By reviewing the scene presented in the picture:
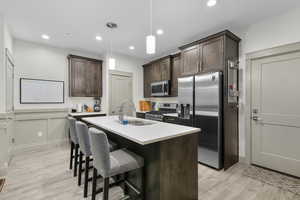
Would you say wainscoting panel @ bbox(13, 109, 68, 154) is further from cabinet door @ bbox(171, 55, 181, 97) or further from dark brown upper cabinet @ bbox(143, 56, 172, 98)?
cabinet door @ bbox(171, 55, 181, 97)

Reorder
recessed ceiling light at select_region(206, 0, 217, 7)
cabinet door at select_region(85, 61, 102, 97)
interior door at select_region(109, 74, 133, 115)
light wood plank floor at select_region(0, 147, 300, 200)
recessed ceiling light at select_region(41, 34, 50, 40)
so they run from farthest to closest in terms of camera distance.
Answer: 1. interior door at select_region(109, 74, 133, 115)
2. cabinet door at select_region(85, 61, 102, 97)
3. recessed ceiling light at select_region(41, 34, 50, 40)
4. recessed ceiling light at select_region(206, 0, 217, 7)
5. light wood plank floor at select_region(0, 147, 300, 200)

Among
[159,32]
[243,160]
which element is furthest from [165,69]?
[243,160]

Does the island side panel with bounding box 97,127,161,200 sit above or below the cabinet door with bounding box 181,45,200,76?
below

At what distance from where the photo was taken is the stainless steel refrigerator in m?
2.61

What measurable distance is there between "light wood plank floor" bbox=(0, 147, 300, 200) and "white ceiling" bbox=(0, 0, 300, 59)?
9.15ft

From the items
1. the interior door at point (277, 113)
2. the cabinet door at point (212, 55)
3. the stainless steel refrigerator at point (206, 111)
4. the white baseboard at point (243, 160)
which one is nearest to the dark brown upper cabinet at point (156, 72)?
the stainless steel refrigerator at point (206, 111)

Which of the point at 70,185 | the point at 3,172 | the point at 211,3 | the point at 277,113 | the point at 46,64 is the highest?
the point at 211,3

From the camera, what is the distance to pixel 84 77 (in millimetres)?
4355

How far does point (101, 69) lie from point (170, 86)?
2355mm

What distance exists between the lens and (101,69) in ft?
15.5

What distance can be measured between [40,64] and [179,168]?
14.3 feet

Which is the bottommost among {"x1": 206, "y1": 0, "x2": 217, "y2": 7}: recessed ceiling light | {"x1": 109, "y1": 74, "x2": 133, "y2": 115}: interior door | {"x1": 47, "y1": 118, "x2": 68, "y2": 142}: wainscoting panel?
{"x1": 47, "y1": 118, "x2": 68, "y2": 142}: wainscoting panel

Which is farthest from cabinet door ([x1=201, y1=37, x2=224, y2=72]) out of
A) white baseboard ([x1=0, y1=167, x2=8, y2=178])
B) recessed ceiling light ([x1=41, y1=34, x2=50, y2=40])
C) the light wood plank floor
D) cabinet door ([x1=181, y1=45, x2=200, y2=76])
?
white baseboard ([x1=0, y1=167, x2=8, y2=178])

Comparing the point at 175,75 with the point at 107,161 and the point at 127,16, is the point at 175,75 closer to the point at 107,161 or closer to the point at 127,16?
the point at 127,16
